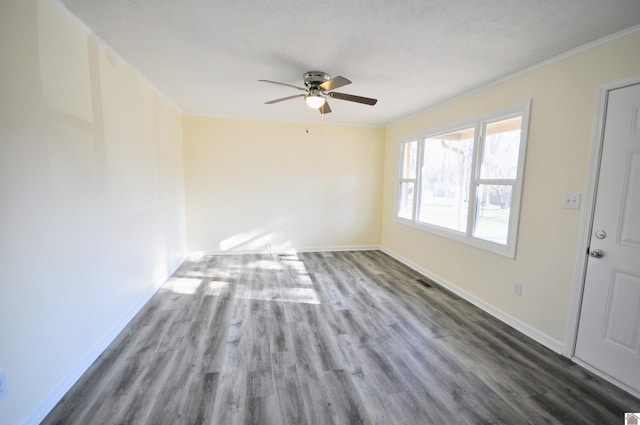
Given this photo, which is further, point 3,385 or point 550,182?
point 550,182

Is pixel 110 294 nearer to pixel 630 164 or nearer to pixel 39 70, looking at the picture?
pixel 39 70

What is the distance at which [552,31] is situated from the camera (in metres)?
1.92

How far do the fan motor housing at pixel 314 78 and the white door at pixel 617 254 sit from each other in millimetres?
2269

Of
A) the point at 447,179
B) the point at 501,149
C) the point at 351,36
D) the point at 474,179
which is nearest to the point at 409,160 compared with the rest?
the point at 447,179

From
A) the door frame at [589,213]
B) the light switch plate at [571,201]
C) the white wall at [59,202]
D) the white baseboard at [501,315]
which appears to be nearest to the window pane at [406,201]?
the white baseboard at [501,315]

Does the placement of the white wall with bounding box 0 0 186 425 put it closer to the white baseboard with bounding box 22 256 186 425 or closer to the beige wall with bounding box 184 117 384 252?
the white baseboard with bounding box 22 256 186 425

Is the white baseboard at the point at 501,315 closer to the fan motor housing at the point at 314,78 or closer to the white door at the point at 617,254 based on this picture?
the white door at the point at 617,254

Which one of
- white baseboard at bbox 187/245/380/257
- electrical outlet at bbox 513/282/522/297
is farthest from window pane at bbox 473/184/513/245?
white baseboard at bbox 187/245/380/257

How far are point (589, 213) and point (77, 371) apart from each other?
3993 mm

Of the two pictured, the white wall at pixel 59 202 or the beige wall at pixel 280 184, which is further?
the beige wall at pixel 280 184

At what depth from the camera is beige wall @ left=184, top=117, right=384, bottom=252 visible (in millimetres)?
4785

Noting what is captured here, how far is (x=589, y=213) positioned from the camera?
6.89 ft

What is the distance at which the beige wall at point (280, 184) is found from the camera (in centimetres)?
479

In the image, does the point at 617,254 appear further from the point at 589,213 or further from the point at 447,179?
the point at 447,179
